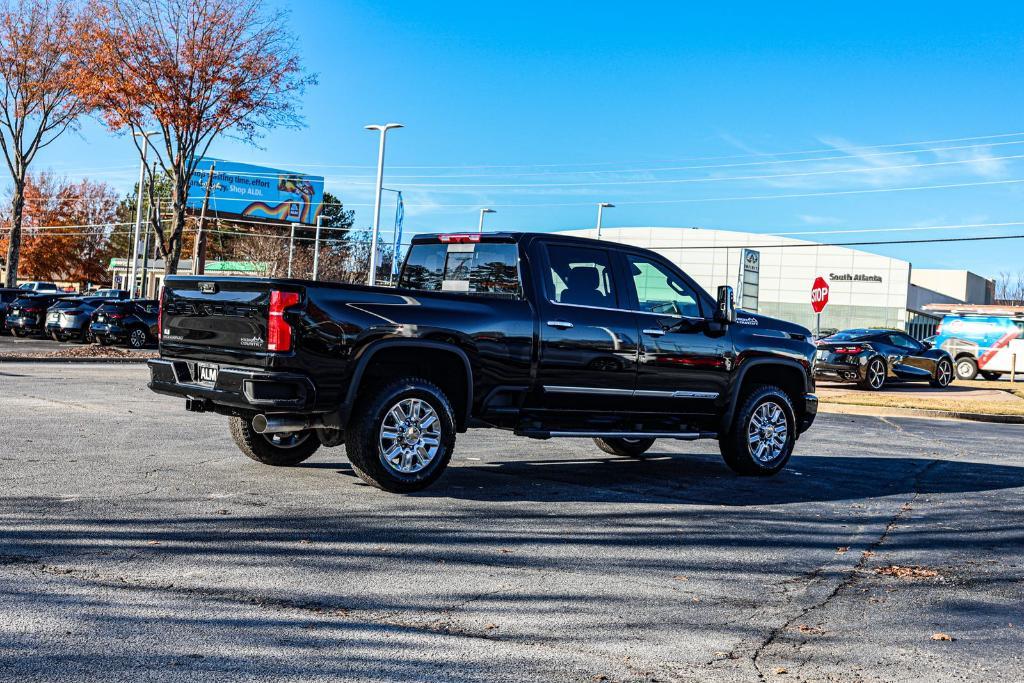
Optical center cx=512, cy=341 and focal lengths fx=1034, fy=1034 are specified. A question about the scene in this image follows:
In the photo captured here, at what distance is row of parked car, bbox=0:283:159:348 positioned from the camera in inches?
→ 1182

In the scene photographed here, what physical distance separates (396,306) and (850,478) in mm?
5012

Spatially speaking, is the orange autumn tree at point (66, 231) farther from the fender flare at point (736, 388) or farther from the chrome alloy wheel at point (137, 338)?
the fender flare at point (736, 388)

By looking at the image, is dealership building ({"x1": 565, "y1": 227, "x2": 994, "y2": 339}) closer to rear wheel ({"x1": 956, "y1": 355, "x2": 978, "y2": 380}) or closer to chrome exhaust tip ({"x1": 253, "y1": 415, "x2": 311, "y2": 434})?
rear wheel ({"x1": 956, "y1": 355, "x2": 978, "y2": 380})

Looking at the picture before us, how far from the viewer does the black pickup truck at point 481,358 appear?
714 cm

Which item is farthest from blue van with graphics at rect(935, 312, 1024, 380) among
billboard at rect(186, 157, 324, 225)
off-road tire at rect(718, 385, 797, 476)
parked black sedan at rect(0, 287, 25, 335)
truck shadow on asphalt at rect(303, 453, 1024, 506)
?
billboard at rect(186, 157, 324, 225)

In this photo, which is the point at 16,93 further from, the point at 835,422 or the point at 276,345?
the point at 276,345

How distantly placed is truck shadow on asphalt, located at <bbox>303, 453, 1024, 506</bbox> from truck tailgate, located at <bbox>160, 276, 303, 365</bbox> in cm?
164

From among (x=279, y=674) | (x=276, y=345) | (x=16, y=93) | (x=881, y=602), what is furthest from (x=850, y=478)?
(x=16, y=93)

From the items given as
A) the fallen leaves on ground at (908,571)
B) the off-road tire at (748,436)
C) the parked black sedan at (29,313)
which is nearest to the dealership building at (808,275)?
the parked black sedan at (29,313)

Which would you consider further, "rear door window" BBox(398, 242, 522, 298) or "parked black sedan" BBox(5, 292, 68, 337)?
"parked black sedan" BBox(5, 292, 68, 337)

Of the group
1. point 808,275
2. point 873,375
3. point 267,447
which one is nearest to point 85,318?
point 873,375

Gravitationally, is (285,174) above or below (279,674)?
above

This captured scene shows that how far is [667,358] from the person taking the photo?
9062 mm

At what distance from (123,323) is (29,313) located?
193 inches
